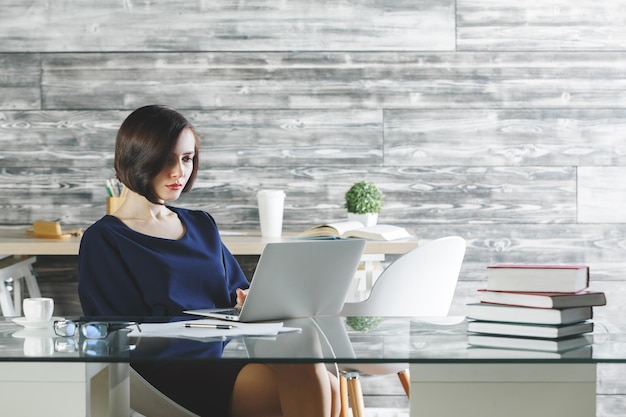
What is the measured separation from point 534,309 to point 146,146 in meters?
1.06

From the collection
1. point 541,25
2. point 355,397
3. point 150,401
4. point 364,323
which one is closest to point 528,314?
point 364,323

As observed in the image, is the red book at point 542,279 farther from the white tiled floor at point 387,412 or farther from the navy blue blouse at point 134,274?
the white tiled floor at point 387,412

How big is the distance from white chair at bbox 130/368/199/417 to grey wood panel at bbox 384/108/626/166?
1.84 m

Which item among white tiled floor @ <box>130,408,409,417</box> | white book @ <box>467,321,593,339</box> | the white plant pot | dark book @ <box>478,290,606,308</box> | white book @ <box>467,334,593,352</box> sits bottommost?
white tiled floor @ <box>130,408,409,417</box>

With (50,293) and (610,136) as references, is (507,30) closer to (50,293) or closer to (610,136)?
(610,136)

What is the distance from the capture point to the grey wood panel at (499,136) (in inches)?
139

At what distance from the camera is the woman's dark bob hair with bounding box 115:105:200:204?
2.20 m

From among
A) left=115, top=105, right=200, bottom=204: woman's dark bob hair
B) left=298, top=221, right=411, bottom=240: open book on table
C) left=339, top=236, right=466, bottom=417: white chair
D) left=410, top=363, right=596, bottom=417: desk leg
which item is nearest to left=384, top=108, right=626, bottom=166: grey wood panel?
left=298, top=221, right=411, bottom=240: open book on table

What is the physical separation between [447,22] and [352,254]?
75.1 inches

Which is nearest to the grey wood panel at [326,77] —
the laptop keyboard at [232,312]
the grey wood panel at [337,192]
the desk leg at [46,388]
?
the grey wood panel at [337,192]

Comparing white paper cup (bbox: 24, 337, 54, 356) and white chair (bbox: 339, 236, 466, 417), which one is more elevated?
white paper cup (bbox: 24, 337, 54, 356)

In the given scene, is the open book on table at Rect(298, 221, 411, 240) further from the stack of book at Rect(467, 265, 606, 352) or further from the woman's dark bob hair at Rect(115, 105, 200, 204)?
the stack of book at Rect(467, 265, 606, 352)

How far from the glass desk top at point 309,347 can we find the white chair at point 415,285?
92cm

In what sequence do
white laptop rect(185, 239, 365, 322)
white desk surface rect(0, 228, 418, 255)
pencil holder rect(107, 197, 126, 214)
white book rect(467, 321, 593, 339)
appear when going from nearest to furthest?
white book rect(467, 321, 593, 339)
white laptop rect(185, 239, 365, 322)
white desk surface rect(0, 228, 418, 255)
pencil holder rect(107, 197, 126, 214)
